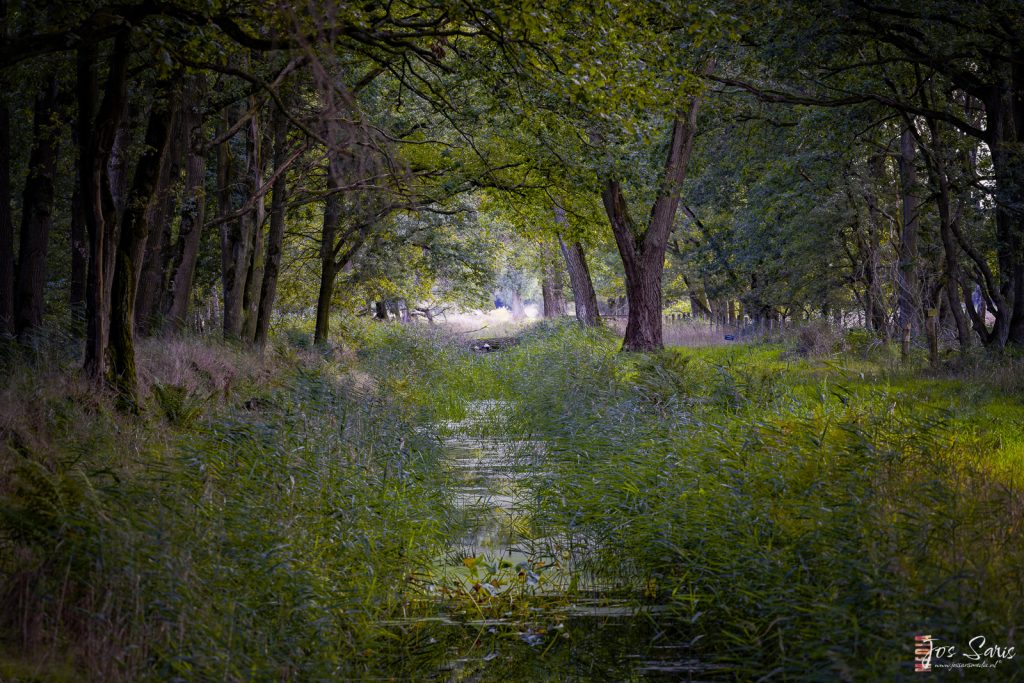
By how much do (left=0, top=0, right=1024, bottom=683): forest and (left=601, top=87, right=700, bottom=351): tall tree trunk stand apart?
0.08 metres

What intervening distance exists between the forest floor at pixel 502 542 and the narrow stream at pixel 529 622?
0.03m

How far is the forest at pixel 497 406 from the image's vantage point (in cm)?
500

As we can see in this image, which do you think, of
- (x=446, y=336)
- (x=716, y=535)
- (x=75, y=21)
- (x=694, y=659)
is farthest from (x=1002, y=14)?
(x=446, y=336)

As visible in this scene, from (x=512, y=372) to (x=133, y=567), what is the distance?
16.6 meters

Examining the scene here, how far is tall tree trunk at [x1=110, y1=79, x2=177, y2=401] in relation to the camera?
33.7 ft

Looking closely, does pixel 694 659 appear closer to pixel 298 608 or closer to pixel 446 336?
pixel 298 608

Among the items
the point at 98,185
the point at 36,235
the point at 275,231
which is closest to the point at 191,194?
the point at 36,235

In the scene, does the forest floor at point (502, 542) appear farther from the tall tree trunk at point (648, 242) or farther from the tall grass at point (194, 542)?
the tall tree trunk at point (648, 242)

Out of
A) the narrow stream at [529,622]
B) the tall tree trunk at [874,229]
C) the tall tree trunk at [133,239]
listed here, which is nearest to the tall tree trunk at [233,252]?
the tall tree trunk at [133,239]

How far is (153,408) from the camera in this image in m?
9.63

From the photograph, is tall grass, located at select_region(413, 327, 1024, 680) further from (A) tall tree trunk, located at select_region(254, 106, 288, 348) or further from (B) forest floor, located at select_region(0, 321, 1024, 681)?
(A) tall tree trunk, located at select_region(254, 106, 288, 348)

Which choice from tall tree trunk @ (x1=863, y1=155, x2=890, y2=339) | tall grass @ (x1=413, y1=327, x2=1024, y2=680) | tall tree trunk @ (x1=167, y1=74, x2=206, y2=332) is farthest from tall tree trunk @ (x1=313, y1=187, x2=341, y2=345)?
tall tree trunk @ (x1=863, y1=155, x2=890, y2=339)
